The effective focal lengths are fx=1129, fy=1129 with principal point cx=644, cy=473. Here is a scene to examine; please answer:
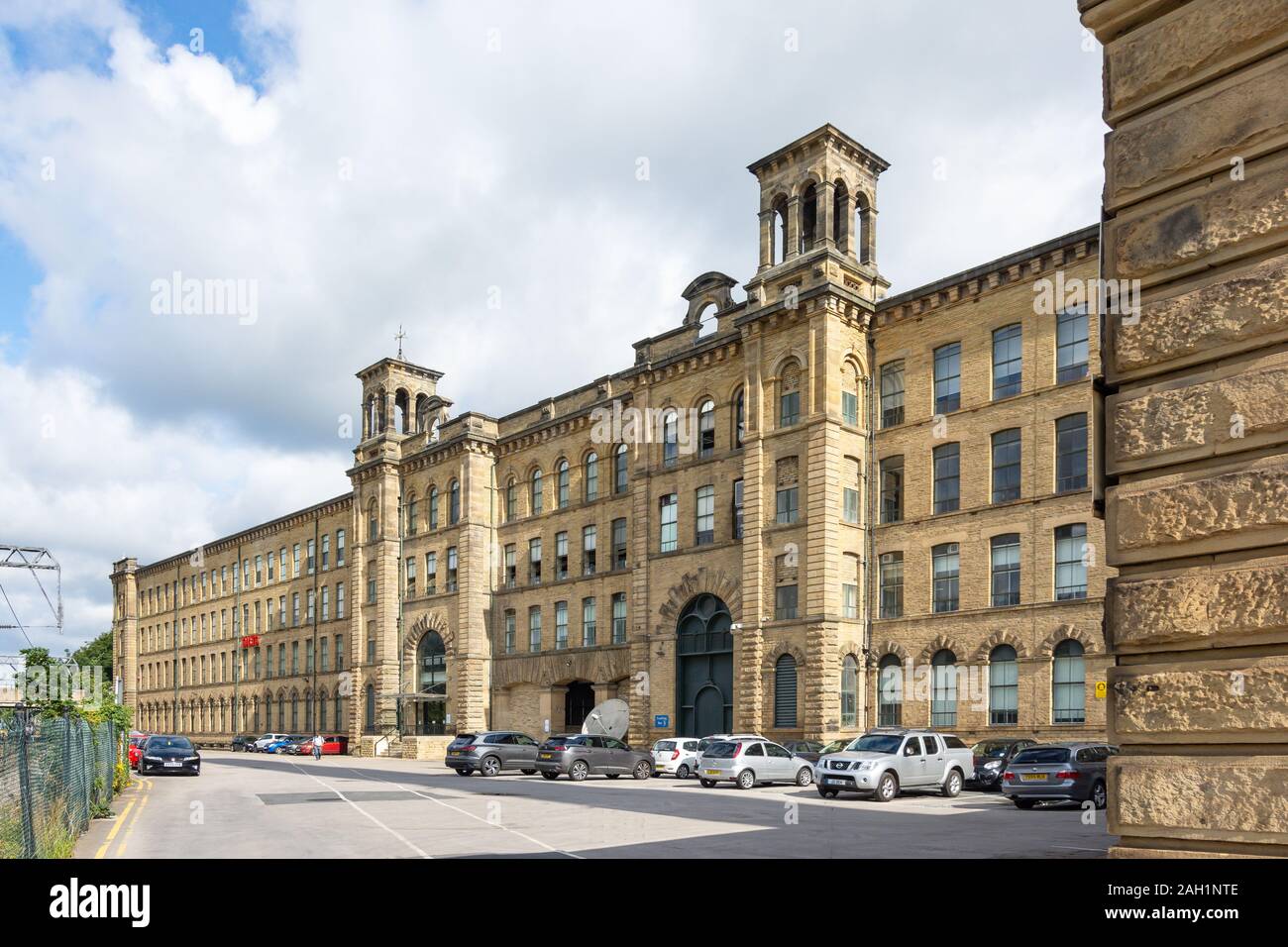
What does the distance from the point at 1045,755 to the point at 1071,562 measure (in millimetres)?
10020

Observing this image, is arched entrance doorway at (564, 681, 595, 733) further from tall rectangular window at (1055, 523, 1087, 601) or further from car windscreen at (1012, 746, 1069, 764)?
car windscreen at (1012, 746, 1069, 764)

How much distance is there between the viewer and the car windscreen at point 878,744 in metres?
27.5

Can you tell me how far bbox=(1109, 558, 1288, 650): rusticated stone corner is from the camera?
4977 millimetres

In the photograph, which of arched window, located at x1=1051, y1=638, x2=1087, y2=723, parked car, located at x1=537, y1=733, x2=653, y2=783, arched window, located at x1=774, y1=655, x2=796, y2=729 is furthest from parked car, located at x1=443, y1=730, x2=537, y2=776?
arched window, located at x1=1051, y1=638, x2=1087, y2=723

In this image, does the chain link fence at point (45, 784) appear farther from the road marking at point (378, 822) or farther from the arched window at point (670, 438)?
the arched window at point (670, 438)

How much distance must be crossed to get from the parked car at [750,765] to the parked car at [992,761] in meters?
4.33

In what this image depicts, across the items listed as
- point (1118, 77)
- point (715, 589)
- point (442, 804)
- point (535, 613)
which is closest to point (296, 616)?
point (535, 613)

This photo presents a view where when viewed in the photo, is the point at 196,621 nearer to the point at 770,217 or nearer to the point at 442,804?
the point at 770,217

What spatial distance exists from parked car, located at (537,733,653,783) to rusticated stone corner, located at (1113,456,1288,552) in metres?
31.5

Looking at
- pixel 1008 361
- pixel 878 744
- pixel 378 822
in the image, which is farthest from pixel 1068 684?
pixel 378 822

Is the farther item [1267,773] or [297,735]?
[297,735]

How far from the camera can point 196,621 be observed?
9738cm

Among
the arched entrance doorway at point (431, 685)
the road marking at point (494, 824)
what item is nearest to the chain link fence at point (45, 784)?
the road marking at point (494, 824)

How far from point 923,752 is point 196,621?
273 ft
